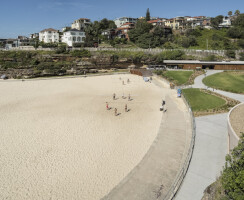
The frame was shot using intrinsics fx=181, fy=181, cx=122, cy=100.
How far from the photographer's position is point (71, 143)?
16.9 m

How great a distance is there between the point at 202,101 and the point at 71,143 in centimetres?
1905

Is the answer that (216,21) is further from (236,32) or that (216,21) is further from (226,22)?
(236,32)

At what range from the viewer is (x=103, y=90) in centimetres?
3550

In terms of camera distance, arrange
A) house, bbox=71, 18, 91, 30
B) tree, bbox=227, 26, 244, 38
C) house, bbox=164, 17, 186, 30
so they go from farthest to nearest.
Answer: house, bbox=71, 18, 91, 30
house, bbox=164, 17, 186, 30
tree, bbox=227, 26, 244, 38

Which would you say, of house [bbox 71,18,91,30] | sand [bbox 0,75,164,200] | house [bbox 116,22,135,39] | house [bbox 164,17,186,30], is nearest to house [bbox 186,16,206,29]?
house [bbox 164,17,186,30]

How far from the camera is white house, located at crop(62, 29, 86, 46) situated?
78.8m


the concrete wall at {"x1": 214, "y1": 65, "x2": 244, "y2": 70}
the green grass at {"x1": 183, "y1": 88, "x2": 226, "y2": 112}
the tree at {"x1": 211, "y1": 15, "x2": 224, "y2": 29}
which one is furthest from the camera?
the tree at {"x1": 211, "y1": 15, "x2": 224, "y2": 29}

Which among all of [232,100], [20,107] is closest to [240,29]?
[232,100]

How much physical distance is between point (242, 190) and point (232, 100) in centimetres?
2129

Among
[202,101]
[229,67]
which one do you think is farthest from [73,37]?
[202,101]

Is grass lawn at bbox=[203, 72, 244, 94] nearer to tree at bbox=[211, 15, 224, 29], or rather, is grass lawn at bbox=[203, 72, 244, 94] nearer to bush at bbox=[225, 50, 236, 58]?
bush at bbox=[225, 50, 236, 58]

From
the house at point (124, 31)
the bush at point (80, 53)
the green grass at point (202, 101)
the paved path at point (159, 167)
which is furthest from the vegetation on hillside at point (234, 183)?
the house at point (124, 31)

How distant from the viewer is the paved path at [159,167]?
35.2ft

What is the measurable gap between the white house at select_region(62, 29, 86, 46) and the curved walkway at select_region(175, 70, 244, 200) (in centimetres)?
7184
